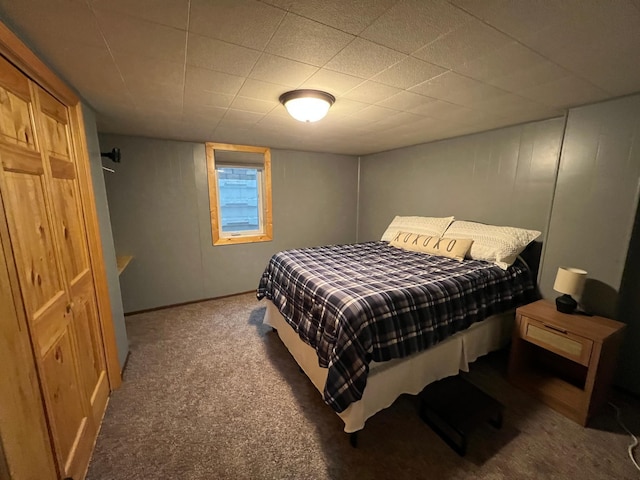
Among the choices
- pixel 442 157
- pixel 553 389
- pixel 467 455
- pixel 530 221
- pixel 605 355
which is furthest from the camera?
pixel 442 157

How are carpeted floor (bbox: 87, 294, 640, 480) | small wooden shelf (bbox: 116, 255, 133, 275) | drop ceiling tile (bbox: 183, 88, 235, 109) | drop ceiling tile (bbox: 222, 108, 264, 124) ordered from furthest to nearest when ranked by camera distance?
1. small wooden shelf (bbox: 116, 255, 133, 275)
2. drop ceiling tile (bbox: 222, 108, 264, 124)
3. drop ceiling tile (bbox: 183, 88, 235, 109)
4. carpeted floor (bbox: 87, 294, 640, 480)

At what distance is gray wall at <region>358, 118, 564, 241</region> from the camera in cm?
235

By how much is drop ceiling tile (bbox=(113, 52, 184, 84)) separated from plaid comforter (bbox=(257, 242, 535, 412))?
5.01 feet

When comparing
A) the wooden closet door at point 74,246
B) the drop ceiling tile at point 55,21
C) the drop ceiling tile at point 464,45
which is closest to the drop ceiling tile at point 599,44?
the drop ceiling tile at point 464,45

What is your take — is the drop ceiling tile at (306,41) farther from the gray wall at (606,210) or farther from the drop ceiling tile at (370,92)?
Result: the gray wall at (606,210)

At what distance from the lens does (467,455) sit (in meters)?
1.46

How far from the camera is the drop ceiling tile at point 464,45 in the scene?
1.04 m

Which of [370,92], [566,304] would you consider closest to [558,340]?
[566,304]

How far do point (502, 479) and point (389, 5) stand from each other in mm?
2222

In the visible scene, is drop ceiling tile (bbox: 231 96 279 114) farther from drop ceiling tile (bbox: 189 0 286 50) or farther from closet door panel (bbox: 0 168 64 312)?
closet door panel (bbox: 0 168 64 312)

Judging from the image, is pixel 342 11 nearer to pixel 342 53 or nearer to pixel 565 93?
pixel 342 53

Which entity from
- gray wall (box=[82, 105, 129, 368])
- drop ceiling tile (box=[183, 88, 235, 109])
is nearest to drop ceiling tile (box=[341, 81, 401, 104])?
drop ceiling tile (box=[183, 88, 235, 109])

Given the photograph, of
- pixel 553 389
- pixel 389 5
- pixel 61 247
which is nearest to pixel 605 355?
pixel 553 389

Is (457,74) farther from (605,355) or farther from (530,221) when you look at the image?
(605,355)
